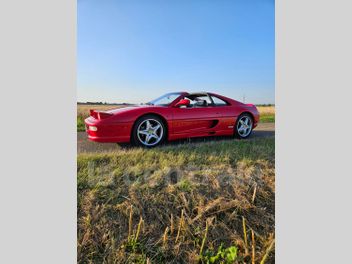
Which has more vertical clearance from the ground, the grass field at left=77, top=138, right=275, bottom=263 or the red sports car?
the red sports car

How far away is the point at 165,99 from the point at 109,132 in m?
0.70

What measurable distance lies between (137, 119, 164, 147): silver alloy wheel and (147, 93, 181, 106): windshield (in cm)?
23

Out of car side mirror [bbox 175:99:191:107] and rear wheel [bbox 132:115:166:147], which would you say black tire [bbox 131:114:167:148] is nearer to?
rear wheel [bbox 132:115:166:147]

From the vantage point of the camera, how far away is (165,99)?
8.09 ft

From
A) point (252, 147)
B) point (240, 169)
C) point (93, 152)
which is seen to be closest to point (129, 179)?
point (93, 152)

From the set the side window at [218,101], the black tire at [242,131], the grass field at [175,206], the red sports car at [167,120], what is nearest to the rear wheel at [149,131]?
the red sports car at [167,120]

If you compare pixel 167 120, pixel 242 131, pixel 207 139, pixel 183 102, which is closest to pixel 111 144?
pixel 167 120

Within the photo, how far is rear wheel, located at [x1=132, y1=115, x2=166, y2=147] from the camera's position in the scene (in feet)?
8.43

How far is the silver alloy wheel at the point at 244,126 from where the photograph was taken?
3163 millimetres

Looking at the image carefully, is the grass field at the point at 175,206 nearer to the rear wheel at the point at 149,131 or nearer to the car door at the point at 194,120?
the rear wheel at the point at 149,131

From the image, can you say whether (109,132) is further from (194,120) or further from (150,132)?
(194,120)

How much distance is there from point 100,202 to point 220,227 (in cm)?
108

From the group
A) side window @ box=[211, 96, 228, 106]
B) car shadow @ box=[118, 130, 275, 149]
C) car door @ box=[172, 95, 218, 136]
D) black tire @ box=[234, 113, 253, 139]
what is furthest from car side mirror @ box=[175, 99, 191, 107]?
black tire @ box=[234, 113, 253, 139]

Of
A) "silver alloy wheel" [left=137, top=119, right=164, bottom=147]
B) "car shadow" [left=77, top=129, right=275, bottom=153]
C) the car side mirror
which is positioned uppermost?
the car side mirror
